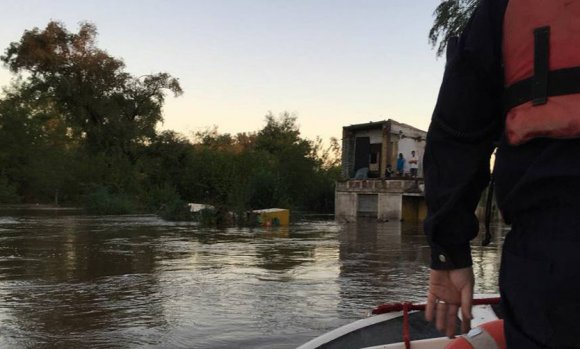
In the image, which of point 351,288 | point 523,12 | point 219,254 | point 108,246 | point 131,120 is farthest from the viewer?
point 131,120

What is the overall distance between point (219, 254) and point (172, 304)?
470 cm

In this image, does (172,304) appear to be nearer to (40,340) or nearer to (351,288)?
(40,340)

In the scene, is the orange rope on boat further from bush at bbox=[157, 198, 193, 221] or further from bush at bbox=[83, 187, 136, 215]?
bush at bbox=[83, 187, 136, 215]

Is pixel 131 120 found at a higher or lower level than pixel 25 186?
higher

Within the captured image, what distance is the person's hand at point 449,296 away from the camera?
170cm

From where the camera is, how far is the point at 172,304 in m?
6.65

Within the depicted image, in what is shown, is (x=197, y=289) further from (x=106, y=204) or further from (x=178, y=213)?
(x=106, y=204)

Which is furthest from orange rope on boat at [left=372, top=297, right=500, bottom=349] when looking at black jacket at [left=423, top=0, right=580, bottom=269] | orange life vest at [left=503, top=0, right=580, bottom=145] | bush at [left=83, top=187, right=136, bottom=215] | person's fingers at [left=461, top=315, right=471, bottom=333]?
bush at [left=83, top=187, right=136, bottom=215]

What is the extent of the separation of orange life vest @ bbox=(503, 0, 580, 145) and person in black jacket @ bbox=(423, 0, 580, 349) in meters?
0.03

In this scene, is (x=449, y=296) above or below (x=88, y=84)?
below

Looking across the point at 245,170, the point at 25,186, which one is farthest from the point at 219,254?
the point at 25,186

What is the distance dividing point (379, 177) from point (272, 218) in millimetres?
10128

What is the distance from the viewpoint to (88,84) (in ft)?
129

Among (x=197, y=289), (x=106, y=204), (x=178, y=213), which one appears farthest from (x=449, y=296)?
(x=106, y=204)
